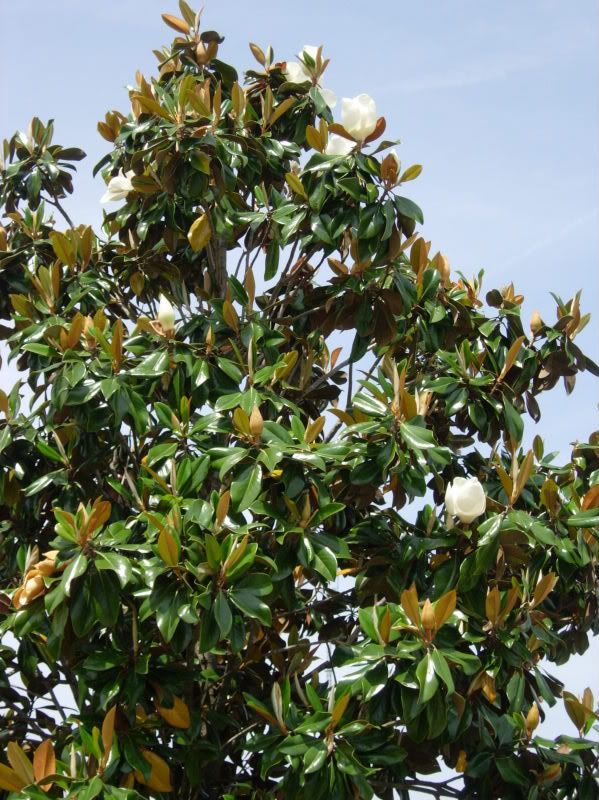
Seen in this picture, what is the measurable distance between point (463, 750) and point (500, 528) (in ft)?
2.78

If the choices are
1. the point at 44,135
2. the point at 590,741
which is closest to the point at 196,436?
the point at 590,741

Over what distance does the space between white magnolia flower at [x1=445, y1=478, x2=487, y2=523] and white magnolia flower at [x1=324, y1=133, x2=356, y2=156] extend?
1344 millimetres

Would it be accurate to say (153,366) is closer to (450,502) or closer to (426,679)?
(450,502)

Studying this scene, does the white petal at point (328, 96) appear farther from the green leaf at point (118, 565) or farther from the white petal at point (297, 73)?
→ the green leaf at point (118, 565)

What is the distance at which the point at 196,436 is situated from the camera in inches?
145

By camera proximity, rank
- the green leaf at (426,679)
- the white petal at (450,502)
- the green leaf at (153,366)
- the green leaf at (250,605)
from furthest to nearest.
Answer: the green leaf at (153,366)
the white petal at (450,502)
the green leaf at (250,605)
the green leaf at (426,679)

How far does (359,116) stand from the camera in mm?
3770

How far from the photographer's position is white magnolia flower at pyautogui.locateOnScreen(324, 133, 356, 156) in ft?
12.7

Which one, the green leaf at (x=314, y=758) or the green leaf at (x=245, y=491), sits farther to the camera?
the green leaf at (x=245, y=491)

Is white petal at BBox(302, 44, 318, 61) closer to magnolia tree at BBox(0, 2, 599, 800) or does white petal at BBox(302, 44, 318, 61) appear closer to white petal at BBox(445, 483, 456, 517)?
magnolia tree at BBox(0, 2, 599, 800)

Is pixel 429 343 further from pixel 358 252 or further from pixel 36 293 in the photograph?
pixel 36 293

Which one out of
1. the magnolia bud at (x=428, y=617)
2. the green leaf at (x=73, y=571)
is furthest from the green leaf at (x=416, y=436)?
the green leaf at (x=73, y=571)

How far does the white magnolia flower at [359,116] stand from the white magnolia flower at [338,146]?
0.05 metres

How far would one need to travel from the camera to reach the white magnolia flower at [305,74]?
469 centimetres
